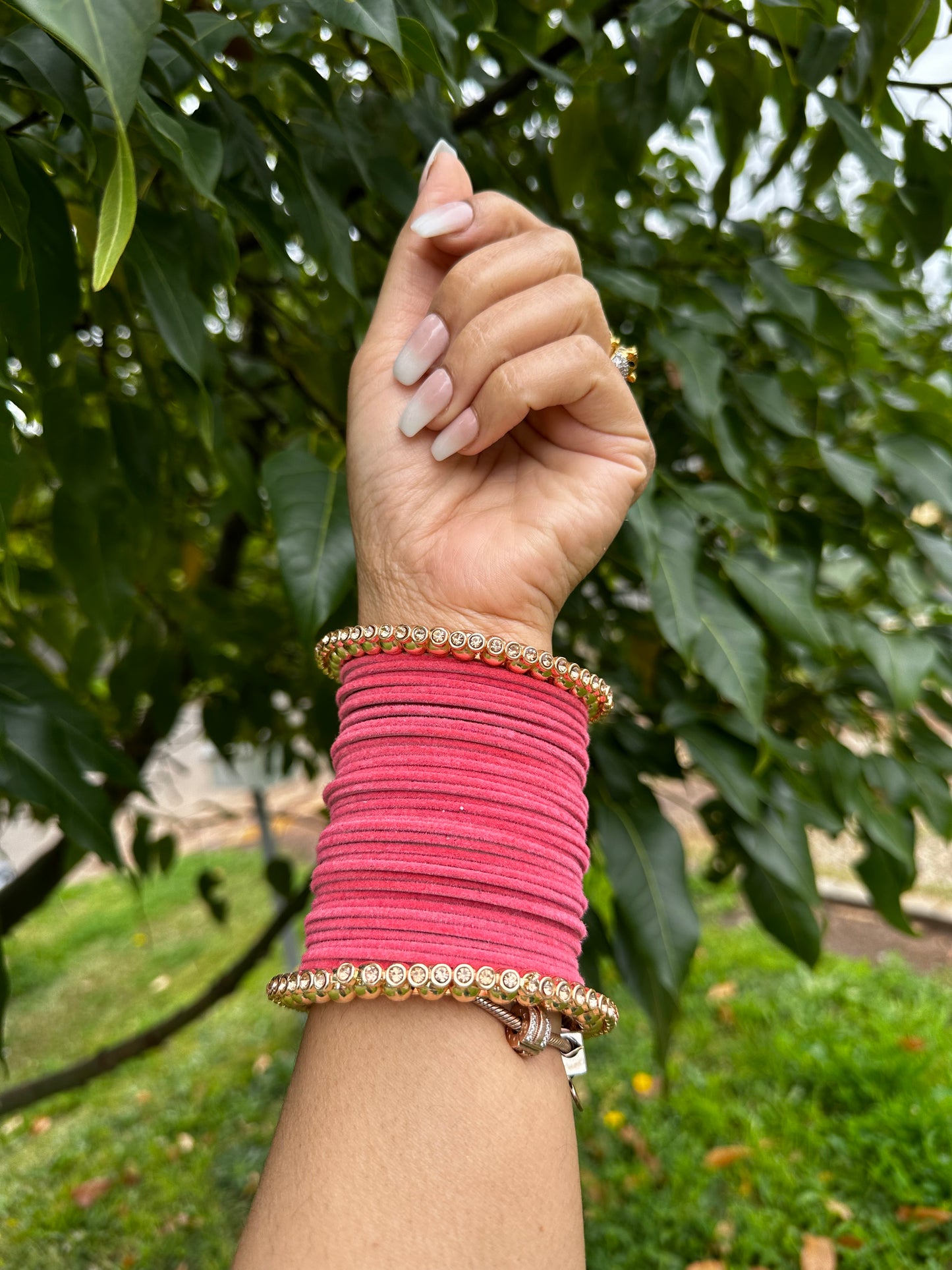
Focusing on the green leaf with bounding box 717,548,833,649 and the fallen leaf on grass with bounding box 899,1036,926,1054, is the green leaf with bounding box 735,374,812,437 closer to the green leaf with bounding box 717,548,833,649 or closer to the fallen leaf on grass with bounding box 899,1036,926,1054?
the green leaf with bounding box 717,548,833,649

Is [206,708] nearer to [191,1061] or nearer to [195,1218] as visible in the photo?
[195,1218]

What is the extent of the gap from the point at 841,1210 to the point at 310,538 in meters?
2.34

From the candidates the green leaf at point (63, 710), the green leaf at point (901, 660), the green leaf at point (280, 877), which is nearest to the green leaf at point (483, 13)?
the green leaf at point (63, 710)

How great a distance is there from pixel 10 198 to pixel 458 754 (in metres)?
0.53

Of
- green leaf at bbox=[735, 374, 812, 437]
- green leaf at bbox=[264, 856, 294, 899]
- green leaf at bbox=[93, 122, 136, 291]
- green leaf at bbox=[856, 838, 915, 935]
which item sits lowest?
green leaf at bbox=[264, 856, 294, 899]

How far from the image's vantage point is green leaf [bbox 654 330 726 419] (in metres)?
1.13

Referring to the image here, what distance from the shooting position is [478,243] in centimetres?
90

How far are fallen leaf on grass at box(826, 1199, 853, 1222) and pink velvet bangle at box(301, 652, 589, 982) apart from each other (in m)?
2.09

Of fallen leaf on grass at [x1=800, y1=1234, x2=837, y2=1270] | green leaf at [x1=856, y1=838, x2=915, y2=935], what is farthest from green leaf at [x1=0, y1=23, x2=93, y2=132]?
fallen leaf on grass at [x1=800, y1=1234, x2=837, y2=1270]

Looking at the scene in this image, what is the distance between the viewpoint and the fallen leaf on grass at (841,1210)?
233cm

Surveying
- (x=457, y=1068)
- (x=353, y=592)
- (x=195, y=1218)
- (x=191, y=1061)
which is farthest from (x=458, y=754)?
(x=191, y=1061)

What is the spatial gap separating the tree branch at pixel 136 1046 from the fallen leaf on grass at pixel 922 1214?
1646 mm

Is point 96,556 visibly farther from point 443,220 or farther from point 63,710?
point 443,220

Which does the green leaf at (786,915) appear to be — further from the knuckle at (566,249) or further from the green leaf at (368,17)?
the green leaf at (368,17)
